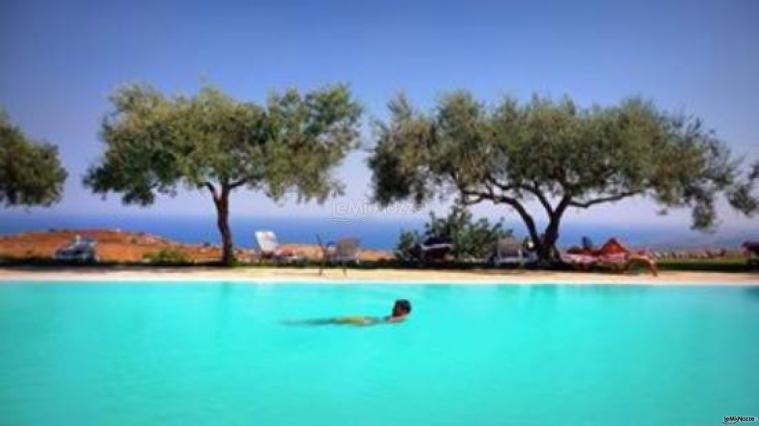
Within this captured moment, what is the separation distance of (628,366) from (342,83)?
1301 centimetres

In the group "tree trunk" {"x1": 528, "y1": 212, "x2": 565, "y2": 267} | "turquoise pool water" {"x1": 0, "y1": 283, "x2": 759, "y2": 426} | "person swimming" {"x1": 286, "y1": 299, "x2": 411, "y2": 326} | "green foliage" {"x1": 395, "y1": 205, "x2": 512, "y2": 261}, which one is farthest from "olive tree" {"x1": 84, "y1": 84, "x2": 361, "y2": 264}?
"person swimming" {"x1": 286, "y1": 299, "x2": 411, "y2": 326}

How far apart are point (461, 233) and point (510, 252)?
1617 mm

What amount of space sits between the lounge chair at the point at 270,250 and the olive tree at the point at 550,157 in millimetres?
3129

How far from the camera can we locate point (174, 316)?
13508mm

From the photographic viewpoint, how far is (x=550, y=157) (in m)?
21.3

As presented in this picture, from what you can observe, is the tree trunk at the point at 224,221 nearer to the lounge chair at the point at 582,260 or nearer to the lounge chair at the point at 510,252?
the lounge chair at the point at 510,252

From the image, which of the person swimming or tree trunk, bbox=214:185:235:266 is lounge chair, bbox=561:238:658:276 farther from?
the person swimming

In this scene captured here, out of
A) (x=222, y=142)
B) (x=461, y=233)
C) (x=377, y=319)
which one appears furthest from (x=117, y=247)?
(x=377, y=319)

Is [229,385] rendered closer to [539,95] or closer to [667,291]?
[667,291]

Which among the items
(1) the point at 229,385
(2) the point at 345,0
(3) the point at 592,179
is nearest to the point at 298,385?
(1) the point at 229,385

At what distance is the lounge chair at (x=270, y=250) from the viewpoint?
21.8 m

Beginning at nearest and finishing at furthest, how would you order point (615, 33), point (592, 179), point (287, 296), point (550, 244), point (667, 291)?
point (287, 296)
point (667, 291)
point (615, 33)
point (592, 179)
point (550, 244)

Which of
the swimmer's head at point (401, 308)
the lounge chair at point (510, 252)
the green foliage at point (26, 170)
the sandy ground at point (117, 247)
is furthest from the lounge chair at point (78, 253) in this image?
the swimmer's head at point (401, 308)

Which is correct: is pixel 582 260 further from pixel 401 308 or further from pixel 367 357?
pixel 367 357
